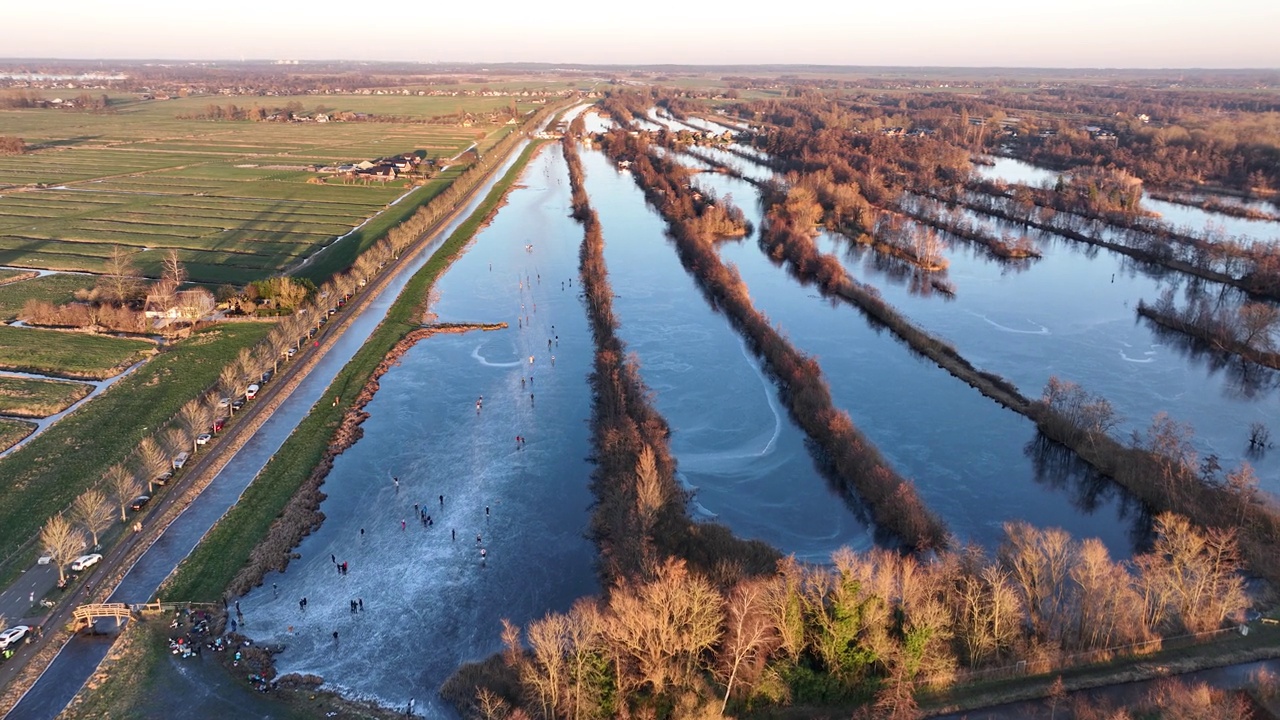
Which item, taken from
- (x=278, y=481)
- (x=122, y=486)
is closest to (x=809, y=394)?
(x=278, y=481)

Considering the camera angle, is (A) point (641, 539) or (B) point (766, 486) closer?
(A) point (641, 539)

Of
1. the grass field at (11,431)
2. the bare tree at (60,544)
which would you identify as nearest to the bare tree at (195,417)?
the grass field at (11,431)

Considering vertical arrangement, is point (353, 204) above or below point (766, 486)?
above

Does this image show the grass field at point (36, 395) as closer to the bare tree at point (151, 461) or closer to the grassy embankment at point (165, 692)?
the bare tree at point (151, 461)

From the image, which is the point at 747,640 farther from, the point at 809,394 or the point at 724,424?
the point at 809,394

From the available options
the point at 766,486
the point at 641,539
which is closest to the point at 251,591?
the point at 641,539

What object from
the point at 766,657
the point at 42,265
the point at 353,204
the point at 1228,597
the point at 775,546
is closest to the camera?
the point at 766,657

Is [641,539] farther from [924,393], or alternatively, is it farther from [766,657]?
[924,393]
